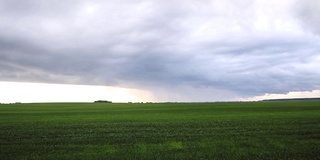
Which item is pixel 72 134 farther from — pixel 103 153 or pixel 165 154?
pixel 165 154

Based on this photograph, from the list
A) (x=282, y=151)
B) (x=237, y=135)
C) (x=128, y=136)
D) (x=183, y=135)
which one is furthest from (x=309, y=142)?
(x=128, y=136)

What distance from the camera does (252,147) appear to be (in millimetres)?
25750

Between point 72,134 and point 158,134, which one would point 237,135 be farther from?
point 72,134

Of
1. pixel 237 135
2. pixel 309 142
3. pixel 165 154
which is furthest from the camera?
pixel 237 135

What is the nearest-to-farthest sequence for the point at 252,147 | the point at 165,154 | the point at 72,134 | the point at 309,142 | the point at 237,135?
the point at 165,154, the point at 252,147, the point at 309,142, the point at 237,135, the point at 72,134

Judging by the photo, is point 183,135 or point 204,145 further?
point 183,135

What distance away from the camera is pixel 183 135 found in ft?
107


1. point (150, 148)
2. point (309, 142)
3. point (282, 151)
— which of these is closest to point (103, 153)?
point (150, 148)

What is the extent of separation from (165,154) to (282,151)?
9.09 meters

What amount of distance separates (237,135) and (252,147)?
243 inches

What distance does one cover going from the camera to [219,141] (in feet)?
93.5

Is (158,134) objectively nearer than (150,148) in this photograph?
No

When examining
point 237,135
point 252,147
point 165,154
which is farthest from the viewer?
point 237,135

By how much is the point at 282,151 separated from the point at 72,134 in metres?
21.5
